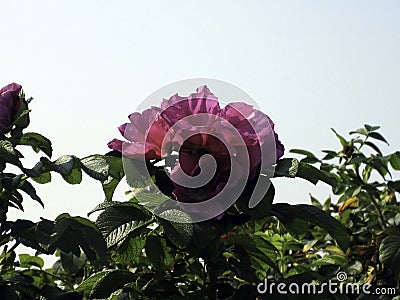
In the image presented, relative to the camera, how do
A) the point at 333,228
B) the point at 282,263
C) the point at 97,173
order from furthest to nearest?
the point at 282,263, the point at 333,228, the point at 97,173

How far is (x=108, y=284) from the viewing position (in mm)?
1302

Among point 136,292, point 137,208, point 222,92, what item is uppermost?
point 222,92

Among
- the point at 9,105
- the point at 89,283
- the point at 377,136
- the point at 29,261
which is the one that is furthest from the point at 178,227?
the point at 377,136

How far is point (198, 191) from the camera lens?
4.00ft

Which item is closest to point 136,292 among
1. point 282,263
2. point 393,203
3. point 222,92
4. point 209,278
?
point 209,278

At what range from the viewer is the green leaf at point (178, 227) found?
1145 millimetres

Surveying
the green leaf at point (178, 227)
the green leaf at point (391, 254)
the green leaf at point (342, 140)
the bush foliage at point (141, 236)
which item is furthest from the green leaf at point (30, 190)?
the green leaf at point (342, 140)

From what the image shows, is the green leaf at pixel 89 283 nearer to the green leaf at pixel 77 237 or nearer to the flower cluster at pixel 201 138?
the green leaf at pixel 77 237

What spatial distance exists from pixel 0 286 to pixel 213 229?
1.31 ft

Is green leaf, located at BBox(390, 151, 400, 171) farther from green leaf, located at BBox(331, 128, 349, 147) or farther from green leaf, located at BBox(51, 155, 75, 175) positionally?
green leaf, located at BBox(51, 155, 75, 175)

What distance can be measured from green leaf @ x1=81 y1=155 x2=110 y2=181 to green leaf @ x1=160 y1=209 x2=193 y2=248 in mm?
113

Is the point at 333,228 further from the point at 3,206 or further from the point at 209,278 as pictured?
the point at 3,206

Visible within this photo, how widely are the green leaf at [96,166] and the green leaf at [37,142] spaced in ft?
0.59

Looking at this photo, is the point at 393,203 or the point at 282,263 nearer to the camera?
the point at 282,263
